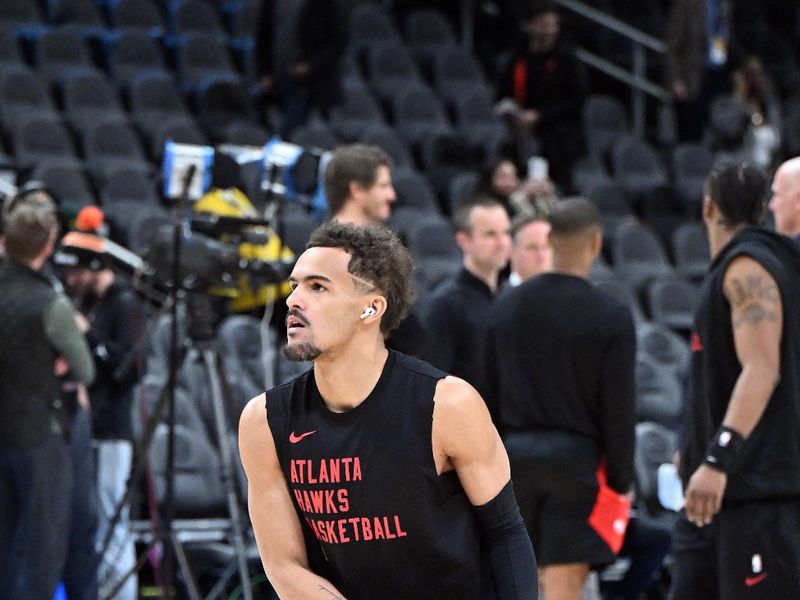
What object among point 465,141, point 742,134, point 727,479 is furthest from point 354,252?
point 742,134

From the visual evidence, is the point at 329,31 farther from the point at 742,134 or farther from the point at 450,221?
the point at 742,134

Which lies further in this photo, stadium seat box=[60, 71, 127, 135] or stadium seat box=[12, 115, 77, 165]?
stadium seat box=[60, 71, 127, 135]

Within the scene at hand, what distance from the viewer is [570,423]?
16.1 feet

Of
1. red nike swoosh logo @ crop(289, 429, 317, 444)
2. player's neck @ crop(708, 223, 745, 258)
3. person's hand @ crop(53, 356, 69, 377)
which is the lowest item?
red nike swoosh logo @ crop(289, 429, 317, 444)

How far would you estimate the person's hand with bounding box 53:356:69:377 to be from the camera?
5.96 metres

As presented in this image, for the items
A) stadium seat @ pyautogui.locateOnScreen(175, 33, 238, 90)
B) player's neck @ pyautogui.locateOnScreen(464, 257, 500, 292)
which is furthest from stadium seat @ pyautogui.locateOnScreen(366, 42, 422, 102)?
player's neck @ pyautogui.locateOnScreen(464, 257, 500, 292)

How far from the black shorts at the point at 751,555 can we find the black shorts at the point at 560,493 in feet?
1.61

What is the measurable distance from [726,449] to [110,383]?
3713 millimetres

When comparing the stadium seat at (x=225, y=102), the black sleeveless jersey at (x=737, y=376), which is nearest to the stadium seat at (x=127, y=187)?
the stadium seat at (x=225, y=102)

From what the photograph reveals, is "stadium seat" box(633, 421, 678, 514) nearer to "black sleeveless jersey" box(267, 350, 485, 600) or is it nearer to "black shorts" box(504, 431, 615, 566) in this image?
A: "black shorts" box(504, 431, 615, 566)

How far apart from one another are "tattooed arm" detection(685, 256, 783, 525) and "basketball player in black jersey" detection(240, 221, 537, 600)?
4.09 ft

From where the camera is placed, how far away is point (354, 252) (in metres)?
3.20

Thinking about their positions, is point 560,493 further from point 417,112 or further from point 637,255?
point 417,112

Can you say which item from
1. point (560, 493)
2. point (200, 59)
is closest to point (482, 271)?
point (560, 493)
